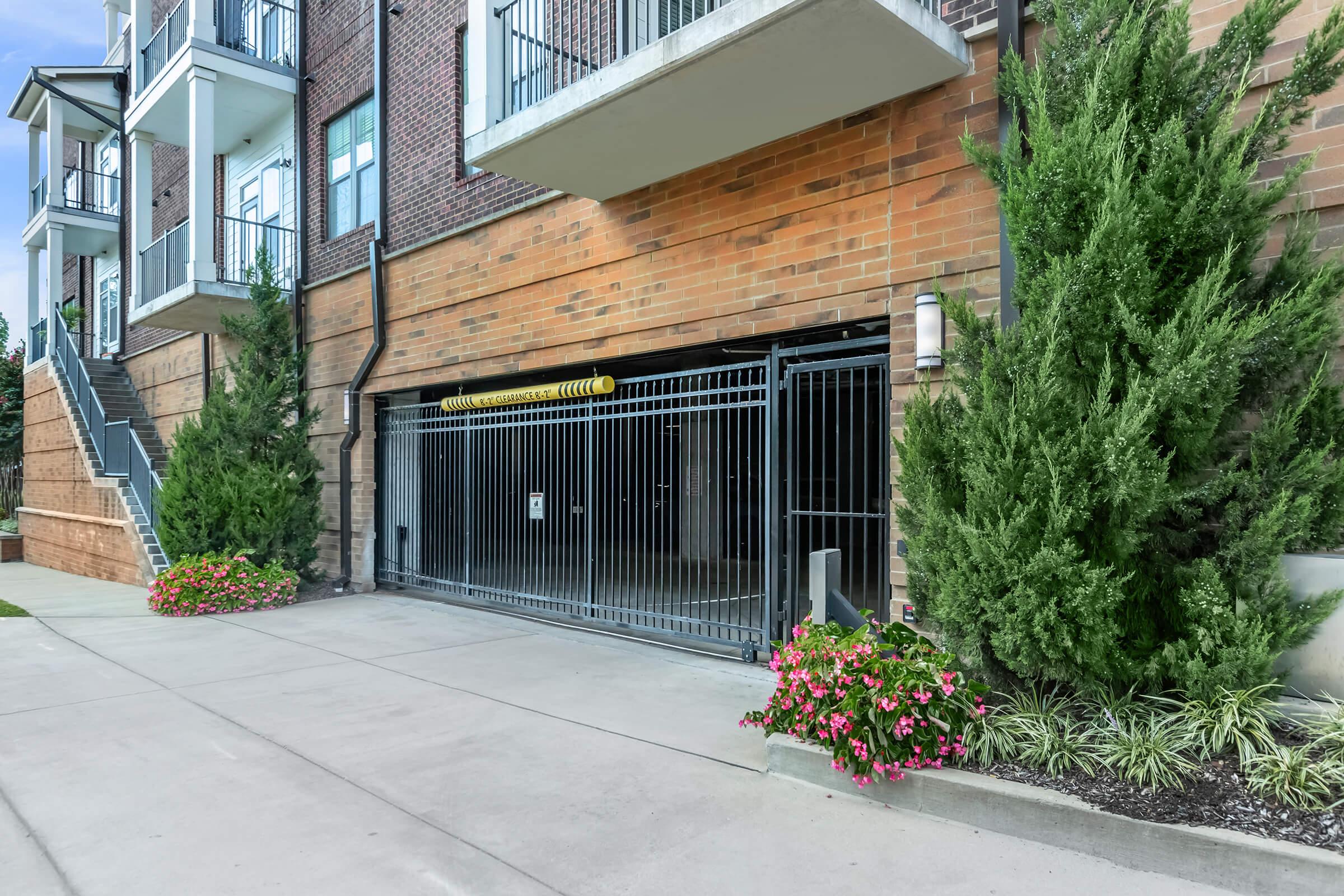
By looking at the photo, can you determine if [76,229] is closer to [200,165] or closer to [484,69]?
[200,165]

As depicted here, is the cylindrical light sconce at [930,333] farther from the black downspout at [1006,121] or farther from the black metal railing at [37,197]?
the black metal railing at [37,197]

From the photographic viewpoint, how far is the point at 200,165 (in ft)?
39.9

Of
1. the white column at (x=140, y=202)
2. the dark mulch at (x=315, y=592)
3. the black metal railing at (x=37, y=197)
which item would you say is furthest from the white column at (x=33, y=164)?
the dark mulch at (x=315, y=592)

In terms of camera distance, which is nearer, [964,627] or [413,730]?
[964,627]

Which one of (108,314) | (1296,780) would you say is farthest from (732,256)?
(108,314)

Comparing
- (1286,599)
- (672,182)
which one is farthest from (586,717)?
(672,182)

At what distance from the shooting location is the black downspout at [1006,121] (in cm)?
515

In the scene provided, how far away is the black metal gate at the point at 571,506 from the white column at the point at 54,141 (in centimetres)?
1229

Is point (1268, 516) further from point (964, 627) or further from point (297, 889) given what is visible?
point (297, 889)

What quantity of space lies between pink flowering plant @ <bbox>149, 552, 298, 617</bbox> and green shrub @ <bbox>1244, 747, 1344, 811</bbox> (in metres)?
9.59

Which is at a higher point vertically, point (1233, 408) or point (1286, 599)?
point (1233, 408)

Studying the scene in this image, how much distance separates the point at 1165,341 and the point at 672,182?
177 inches

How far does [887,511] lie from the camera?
6.19 metres

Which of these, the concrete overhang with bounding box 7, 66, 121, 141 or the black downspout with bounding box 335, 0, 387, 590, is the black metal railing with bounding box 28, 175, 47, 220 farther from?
the black downspout with bounding box 335, 0, 387, 590
